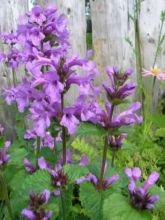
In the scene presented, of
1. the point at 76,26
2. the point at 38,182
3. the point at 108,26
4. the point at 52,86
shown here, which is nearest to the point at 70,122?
the point at 52,86

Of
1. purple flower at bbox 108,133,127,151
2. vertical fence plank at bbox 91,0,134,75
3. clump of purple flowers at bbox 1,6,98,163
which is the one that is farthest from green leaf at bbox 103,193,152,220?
vertical fence plank at bbox 91,0,134,75

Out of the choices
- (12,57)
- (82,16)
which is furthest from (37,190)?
(82,16)

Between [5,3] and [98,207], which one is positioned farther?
[5,3]

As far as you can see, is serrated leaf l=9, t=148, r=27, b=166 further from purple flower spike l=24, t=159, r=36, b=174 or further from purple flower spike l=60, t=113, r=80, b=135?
purple flower spike l=60, t=113, r=80, b=135

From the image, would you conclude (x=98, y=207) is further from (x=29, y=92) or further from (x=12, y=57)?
(x=12, y=57)

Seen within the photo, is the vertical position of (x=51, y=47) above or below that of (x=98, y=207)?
above

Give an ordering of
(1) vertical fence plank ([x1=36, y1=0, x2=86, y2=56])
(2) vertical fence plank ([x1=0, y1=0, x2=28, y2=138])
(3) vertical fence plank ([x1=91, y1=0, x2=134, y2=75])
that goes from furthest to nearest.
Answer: (3) vertical fence plank ([x1=91, y1=0, x2=134, y2=75]) → (1) vertical fence plank ([x1=36, y1=0, x2=86, y2=56]) → (2) vertical fence plank ([x1=0, y1=0, x2=28, y2=138])
